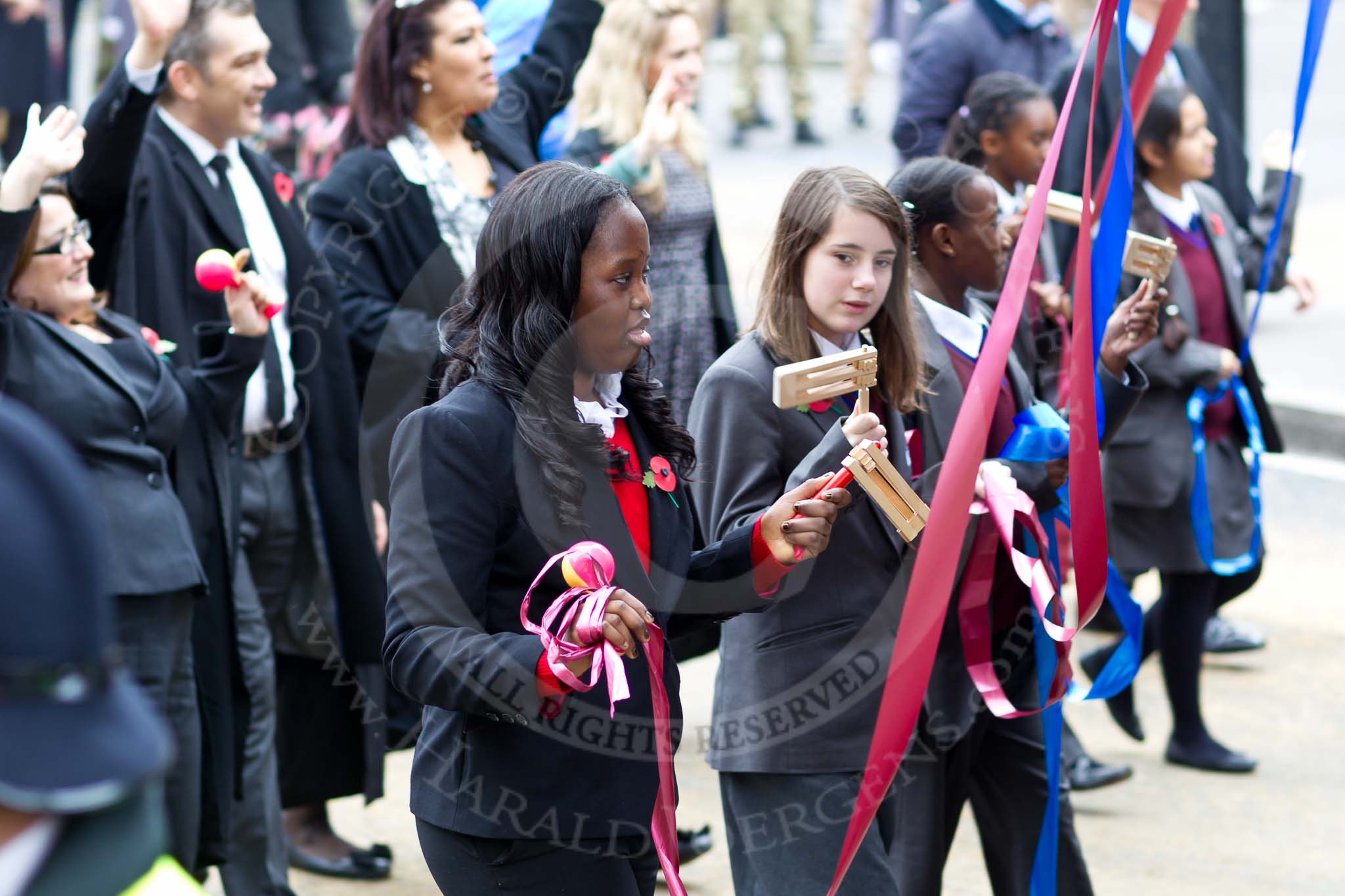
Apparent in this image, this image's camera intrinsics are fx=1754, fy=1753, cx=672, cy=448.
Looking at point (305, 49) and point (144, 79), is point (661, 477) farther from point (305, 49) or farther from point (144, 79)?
point (305, 49)

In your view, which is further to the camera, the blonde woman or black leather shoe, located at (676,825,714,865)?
the blonde woman

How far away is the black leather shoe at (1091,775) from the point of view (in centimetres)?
525

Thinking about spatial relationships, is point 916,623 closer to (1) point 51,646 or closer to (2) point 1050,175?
(2) point 1050,175

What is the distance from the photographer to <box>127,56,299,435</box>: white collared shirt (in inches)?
173

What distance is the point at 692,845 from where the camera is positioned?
474cm

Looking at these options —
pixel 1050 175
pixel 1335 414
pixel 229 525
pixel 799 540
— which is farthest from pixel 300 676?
pixel 1335 414

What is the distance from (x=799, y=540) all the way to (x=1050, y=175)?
0.77 metres

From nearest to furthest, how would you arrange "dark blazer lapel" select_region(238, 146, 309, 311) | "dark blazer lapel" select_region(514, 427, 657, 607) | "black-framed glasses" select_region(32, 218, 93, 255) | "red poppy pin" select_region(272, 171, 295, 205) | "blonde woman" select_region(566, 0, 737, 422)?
1. "dark blazer lapel" select_region(514, 427, 657, 607)
2. "black-framed glasses" select_region(32, 218, 93, 255)
3. "dark blazer lapel" select_region(238, 146, 309, 311)
4. "red poppy pin" select_region(272, 171, 295, 205)
5. "blonde woman" select_region(566, 0, 737, 422)

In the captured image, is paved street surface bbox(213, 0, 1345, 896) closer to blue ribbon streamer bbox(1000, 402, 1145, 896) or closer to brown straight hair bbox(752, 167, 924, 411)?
brown straight hair bbox(752, 167, 924, 411)

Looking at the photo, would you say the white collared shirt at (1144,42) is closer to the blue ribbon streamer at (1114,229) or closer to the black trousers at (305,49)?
the blue ribbon streamer at (1114,229)

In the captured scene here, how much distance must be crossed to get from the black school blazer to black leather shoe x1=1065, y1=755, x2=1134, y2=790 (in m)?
2.85

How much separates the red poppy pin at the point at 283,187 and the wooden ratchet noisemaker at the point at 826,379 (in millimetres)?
2209

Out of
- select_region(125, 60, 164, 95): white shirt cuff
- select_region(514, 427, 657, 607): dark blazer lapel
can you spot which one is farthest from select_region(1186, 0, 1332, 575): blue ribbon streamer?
select_region(125, 60, 164, 95): white shirt cuff

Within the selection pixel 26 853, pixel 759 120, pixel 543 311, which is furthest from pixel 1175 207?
pixel 759 120
